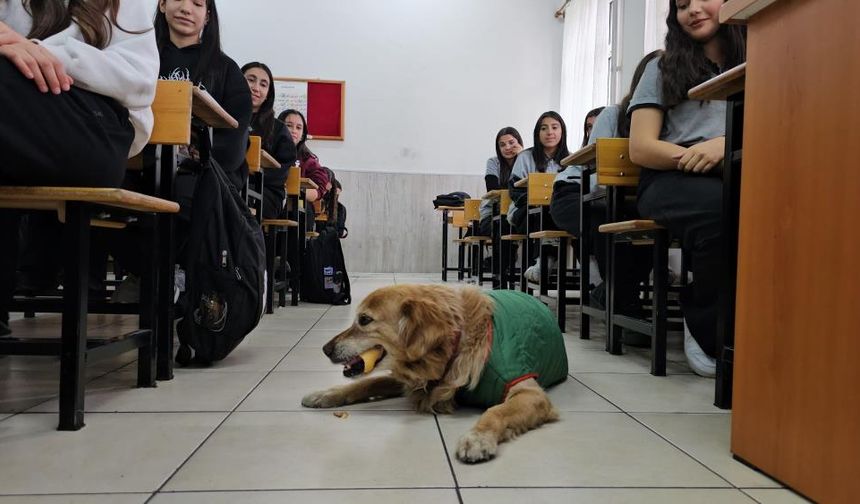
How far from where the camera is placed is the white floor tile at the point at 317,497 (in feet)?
2.93

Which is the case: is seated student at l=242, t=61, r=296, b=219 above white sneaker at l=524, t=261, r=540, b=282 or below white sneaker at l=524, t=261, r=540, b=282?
above

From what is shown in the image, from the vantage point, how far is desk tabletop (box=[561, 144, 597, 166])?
7.53ft

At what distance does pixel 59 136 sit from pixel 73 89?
0.11 meters

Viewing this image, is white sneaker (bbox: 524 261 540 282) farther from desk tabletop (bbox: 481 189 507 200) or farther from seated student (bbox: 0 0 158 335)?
seated student (bbox: 0 0 158 335)

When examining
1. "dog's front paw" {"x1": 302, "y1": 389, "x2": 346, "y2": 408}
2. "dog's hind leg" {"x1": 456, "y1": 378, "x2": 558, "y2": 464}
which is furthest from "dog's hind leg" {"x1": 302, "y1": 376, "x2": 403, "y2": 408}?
"dog's hind leg" {"x1": 456, "y1": 378, "x2": 558, "y2": 464}

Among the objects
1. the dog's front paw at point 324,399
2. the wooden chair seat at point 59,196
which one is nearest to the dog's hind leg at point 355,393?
the dog's front paw at point 324,399

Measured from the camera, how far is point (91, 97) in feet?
4.02

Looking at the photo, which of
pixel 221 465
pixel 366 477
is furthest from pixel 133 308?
pixel 366 477

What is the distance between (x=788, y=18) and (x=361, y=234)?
706 centimetres

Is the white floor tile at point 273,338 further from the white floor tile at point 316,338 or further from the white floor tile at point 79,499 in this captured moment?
the white floor tile at point 79,499

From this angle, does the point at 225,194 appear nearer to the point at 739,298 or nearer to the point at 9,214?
the point at 9,214

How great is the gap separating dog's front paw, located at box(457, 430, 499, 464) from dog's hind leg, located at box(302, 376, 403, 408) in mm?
450

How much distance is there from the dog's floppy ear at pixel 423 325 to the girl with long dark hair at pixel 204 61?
3.61 ft

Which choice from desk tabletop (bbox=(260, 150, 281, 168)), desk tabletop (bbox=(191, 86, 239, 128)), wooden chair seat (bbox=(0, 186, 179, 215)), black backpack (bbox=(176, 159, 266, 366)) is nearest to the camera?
wooden chair seat (bbox=(0, 186, 179, 215))
